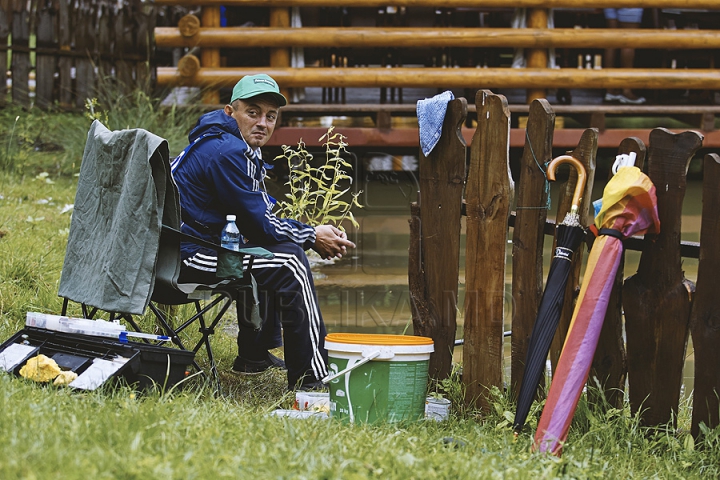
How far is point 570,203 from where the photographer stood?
3887 millimetres

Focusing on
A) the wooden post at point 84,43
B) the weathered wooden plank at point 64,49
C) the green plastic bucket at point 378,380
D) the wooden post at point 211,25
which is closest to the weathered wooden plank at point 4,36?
A: the weathered wooden plank at point 64,49

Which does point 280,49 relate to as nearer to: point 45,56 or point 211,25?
point 211,25

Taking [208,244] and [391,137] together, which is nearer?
[208,244]

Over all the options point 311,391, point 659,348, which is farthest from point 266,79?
point 659,348

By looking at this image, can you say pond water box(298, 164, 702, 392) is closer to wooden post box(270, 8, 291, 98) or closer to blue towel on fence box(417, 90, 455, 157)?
blue towel on fence box(417, 90, 455, 157)

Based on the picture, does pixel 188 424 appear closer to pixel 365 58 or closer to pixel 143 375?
pixel 143 375

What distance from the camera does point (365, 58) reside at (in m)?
12.7

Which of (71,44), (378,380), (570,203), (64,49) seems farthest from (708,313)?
(71,44)

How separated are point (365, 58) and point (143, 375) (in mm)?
9499

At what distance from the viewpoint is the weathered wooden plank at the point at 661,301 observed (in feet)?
11.9

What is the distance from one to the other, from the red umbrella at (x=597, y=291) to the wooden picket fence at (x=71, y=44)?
9.51m

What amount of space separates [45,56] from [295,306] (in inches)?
356

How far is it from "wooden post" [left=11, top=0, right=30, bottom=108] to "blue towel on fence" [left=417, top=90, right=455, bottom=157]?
9.00 m

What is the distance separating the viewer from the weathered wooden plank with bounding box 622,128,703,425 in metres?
3.62
